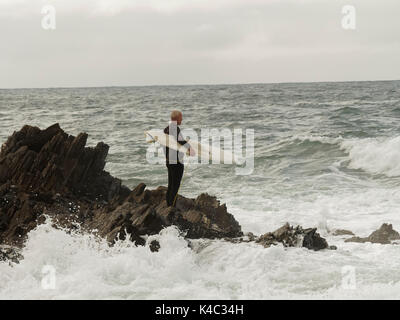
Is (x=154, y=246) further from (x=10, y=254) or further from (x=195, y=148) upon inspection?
(x=195, y=148)

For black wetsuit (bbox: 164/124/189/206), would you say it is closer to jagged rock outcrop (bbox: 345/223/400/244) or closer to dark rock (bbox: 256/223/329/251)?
dark rock (bbox: 256/223/329/251)

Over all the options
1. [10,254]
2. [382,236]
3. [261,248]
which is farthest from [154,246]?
[382,236]

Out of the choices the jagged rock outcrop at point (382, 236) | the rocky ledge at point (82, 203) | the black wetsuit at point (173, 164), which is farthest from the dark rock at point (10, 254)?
the jagged rock outcrop at point (382, 236)

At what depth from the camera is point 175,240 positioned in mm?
8180

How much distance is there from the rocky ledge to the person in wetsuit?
314 millimetres

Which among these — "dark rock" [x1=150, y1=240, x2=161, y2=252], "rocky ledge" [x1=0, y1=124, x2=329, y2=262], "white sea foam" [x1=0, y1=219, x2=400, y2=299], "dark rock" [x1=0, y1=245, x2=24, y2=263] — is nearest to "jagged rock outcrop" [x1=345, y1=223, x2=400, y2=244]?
"white sea foam" [x1=0, y1=219, x2=400, y2=299]

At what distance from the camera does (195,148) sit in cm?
1068

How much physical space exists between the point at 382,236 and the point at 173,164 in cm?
451

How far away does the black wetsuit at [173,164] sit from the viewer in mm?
9016

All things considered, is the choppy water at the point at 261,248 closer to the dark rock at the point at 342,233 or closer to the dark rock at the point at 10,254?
the dark rock at the point at 10,254

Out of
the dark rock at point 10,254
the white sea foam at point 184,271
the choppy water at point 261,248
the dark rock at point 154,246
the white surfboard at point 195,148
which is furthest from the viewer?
the white surfboard at point 195,148

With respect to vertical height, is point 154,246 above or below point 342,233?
above

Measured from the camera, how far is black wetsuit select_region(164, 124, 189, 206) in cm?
902

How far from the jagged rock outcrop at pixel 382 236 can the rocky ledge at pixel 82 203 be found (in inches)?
62.3
